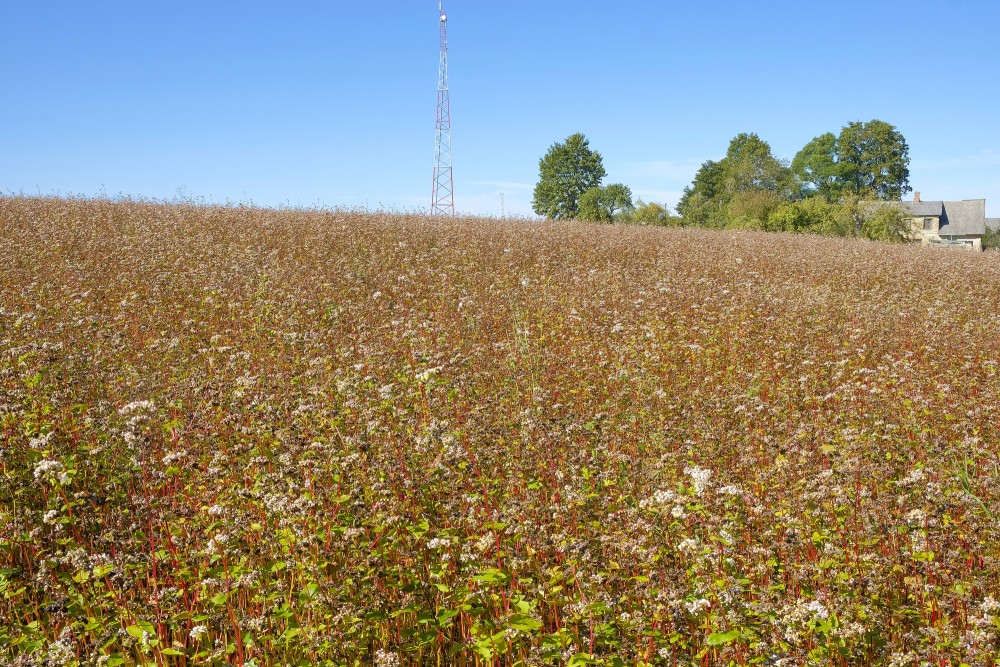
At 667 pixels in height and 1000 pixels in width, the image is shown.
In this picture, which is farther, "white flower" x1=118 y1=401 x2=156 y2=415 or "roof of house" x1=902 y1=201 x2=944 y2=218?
"roof of house" x1=902 y1=201 x2=944 y2=218

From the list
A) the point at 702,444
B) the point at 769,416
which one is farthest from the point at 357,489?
the point at 769,416

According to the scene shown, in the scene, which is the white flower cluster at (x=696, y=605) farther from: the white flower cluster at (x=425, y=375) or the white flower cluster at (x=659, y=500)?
the white flower cluster at (x=425, y=375)

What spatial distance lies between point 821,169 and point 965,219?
25183 millimetres

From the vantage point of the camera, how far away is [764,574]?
361 cm

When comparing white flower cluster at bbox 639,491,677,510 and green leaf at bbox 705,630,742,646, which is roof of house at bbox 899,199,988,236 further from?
green leaf at bbox 705,630,742,646

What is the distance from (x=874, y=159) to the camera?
84.4m

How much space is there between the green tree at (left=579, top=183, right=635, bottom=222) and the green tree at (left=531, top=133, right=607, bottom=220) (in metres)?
1.96

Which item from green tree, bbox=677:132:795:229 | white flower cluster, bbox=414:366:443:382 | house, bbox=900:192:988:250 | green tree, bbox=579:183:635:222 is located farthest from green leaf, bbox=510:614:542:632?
house, bbox=900:192:988:250

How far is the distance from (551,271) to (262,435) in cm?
1010

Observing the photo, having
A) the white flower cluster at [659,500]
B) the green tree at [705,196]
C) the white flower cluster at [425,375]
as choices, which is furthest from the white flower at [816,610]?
the green tree at [705,196]

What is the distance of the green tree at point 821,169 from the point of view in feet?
282

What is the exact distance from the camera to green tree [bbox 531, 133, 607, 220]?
283 ft

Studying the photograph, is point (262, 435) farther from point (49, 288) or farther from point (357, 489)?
point (49, 288)

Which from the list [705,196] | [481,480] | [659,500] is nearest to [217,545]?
[481,480]
